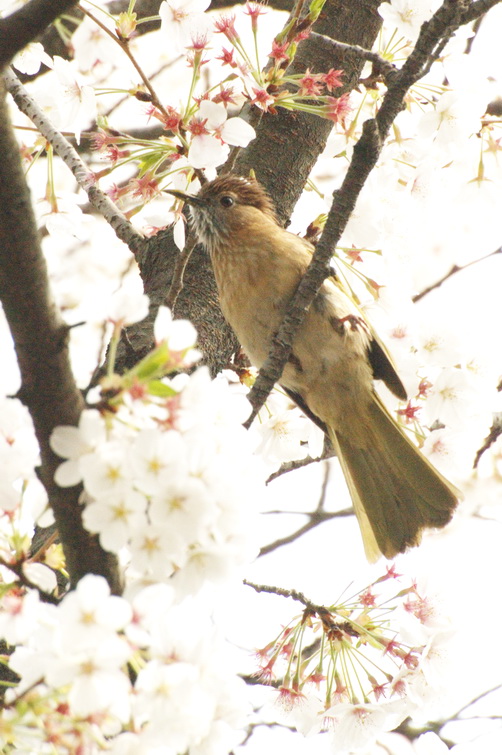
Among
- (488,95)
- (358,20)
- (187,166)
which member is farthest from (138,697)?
(358,20)

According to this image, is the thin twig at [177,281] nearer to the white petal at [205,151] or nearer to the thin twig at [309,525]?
the white petal at [205,151]

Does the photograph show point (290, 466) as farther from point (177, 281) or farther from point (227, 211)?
point (227, 211)

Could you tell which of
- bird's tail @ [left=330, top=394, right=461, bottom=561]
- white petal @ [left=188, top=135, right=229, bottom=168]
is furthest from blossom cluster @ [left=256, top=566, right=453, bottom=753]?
white petal @ [left=188, top=135, right=229, bottom=168]

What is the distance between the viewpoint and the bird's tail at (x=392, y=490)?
2.77m

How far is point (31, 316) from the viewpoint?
4.11 ft

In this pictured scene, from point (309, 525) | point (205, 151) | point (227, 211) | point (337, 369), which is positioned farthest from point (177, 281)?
point (309, 525)

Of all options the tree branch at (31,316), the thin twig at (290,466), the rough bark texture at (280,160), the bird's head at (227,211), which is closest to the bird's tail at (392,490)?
the thin twig at (290,466)

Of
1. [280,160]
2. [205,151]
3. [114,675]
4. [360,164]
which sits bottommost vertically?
[114,675]

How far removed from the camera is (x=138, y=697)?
1.18m

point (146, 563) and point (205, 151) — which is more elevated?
point (205, 151)

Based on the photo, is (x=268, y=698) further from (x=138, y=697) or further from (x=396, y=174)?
(x=396, y=174)

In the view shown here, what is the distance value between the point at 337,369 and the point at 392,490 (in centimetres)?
49

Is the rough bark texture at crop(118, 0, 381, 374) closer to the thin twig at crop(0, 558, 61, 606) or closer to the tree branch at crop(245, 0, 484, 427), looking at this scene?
the tree branch at crop(245, 0, 484, 427)

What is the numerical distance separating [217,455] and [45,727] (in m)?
0.49
